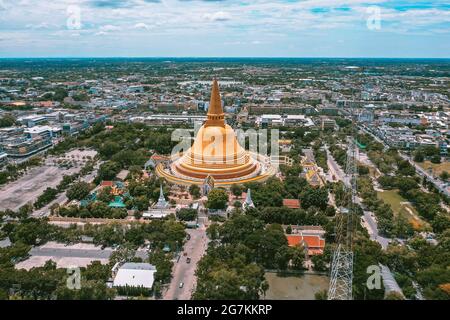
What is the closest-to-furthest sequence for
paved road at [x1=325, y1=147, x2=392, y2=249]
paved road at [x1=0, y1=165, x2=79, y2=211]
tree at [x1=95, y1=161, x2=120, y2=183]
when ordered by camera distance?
paved road at [x1=325, y1=147, x2=392, y2=249] → paved road at [x1=0, y1=165, x2=79, y2=211] → tree at [x1=95, y1=161, x2=120, y2=183]

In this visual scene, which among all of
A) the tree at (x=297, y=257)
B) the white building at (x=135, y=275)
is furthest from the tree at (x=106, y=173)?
the tree at (x=297, y=257)

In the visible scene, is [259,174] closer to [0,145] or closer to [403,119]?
[0,145]

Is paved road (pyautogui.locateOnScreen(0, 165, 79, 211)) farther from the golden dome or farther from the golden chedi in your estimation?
the golden dome

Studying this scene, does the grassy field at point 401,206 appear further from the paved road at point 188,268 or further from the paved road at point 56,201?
the paved road at point 56,201

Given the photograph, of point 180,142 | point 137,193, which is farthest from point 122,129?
point 137,193

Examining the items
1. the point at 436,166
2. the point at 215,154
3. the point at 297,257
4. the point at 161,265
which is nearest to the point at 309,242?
the point at 297,257

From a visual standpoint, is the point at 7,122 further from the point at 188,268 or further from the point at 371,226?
the point at 371,226

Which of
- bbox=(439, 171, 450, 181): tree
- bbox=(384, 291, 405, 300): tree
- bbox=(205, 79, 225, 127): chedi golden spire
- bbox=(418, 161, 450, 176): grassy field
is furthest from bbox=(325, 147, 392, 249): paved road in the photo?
bbox=(205, 79, 225, 127): chedi golden spire
